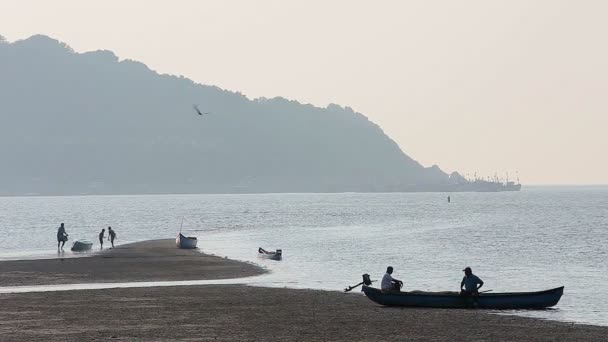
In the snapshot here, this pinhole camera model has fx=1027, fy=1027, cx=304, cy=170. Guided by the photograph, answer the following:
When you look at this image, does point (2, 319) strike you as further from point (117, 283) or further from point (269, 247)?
point (269, 247)

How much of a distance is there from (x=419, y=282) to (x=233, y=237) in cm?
6039

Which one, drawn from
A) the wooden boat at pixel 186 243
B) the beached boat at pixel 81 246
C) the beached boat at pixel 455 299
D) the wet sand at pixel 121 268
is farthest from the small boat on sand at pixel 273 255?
the beached boat at pixel 455 299

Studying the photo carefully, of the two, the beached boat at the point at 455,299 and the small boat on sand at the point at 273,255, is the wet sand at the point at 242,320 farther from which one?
the small boat on sand at the point at 273,255

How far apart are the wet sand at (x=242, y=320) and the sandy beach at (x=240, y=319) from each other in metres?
0.03

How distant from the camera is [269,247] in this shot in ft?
319

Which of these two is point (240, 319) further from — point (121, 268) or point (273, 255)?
point (273, 255)

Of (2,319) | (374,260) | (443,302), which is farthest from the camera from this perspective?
(374,260)

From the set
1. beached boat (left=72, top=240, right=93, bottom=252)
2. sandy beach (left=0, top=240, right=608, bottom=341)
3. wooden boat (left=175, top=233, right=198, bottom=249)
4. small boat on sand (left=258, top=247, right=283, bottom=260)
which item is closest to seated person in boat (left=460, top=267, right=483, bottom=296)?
sandy beach (left=0, top=240, right=608, bottom=341)

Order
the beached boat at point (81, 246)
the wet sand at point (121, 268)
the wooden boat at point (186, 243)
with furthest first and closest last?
the wooden boat at point (186, 243) → the beached boat at point (81, 246) → the wet sand at point (121, 268)

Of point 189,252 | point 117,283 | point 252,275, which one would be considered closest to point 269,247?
point 189,252

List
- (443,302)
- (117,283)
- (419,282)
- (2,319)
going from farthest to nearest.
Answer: (419,282) < (117,283) < (443,302) < (2,319)

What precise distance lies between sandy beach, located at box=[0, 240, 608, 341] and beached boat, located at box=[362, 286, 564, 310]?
0.67m

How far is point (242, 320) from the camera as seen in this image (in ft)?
117

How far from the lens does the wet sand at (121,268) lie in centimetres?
5438
